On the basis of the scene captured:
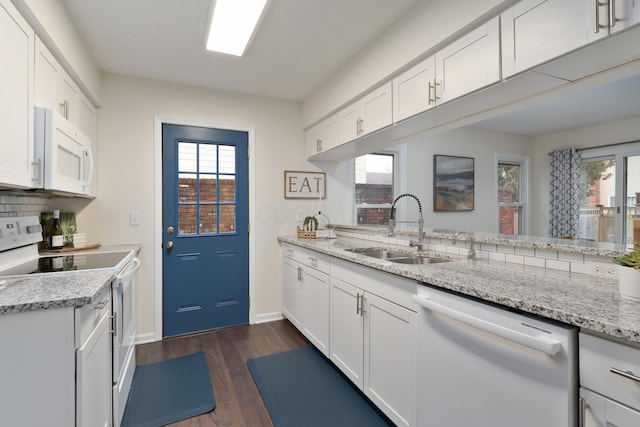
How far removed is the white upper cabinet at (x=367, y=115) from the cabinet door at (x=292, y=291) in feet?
4.31

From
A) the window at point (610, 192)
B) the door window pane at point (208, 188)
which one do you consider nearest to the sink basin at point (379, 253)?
the door window pane at point (208, 188)

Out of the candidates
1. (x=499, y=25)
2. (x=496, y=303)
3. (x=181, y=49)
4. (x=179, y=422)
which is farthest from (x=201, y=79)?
(x=496, y=303)

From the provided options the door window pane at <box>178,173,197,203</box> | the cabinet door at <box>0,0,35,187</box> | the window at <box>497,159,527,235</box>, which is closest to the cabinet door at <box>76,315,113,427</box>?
the cabinet door at <box>0,0,35,187</box>

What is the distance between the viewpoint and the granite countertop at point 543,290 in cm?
83

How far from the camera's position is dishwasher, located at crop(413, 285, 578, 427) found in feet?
2.97

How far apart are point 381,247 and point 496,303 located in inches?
56.8

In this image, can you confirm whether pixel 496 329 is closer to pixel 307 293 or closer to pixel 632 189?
pixel 307 293

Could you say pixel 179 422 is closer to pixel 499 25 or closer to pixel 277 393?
pixel 277 393

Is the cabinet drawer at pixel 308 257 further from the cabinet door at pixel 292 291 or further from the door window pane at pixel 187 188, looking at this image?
the door window pane at pixel 187 188

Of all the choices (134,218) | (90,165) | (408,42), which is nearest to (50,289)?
(90,165)

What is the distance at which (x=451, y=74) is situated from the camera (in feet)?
5.39

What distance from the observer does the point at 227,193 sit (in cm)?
318

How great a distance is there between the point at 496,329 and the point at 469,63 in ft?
4.14

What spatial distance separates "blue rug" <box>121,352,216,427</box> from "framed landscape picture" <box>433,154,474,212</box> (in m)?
3.42
